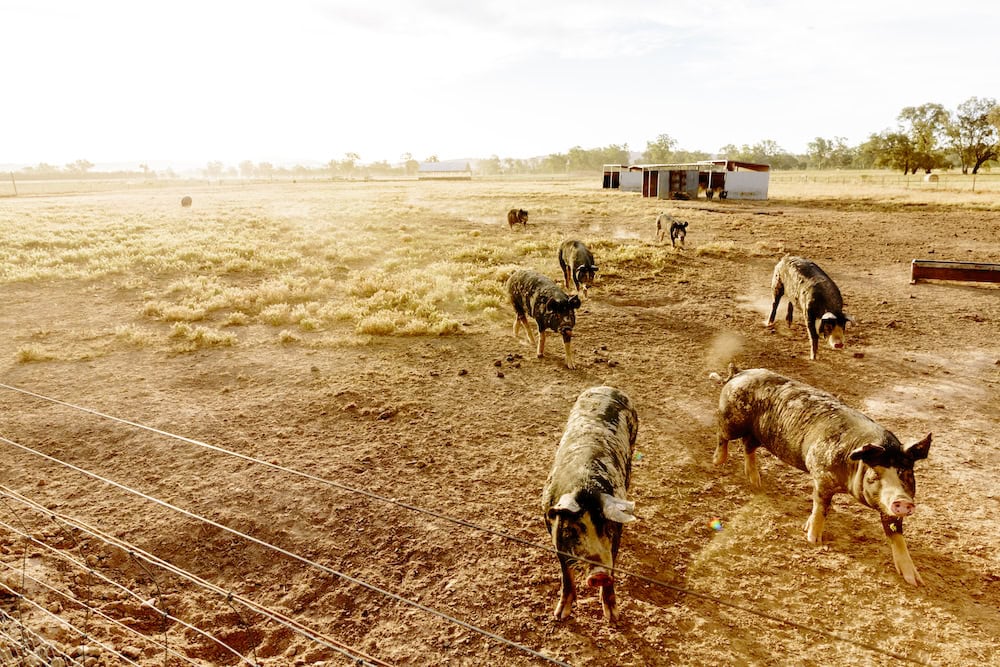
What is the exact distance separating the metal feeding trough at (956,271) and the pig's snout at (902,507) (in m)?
15.5

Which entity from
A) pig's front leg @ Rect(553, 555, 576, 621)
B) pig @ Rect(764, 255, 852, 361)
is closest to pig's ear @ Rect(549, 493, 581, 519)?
pig's front leg @ Rect(553, 555, 576, 621)

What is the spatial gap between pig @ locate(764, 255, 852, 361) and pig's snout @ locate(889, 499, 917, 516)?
269 inches

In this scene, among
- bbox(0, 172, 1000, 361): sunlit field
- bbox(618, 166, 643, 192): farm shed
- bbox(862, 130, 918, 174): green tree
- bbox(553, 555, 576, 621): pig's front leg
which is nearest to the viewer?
bbox(553, 555, 576, 621): pig's front leg

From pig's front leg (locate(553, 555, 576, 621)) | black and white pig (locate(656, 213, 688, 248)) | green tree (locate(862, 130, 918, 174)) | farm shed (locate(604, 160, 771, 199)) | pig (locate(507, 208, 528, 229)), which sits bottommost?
pig's front leg (locate(553, 555, 576, 621))

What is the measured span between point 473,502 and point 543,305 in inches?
213

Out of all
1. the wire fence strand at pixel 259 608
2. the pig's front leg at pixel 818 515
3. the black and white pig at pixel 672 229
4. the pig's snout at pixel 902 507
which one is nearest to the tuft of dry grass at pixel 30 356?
the wire fence strand at pixel 259 608

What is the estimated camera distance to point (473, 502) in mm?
6855

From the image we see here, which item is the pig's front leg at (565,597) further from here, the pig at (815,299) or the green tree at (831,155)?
the green tree at (831,155)

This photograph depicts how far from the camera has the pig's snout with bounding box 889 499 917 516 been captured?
15.9ft

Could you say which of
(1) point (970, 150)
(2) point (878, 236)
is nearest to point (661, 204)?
(2) point (878, 236)

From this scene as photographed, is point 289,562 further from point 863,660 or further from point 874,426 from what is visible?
point 874,426

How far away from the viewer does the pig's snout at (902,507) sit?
4844 millimetres

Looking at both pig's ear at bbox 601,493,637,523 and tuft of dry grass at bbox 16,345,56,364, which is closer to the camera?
pig's ear at bbox 601,493,637,523

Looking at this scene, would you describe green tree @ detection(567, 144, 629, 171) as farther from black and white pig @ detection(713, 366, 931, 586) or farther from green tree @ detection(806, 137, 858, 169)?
black and white pig @ detection(713, 366, 931, 586)
